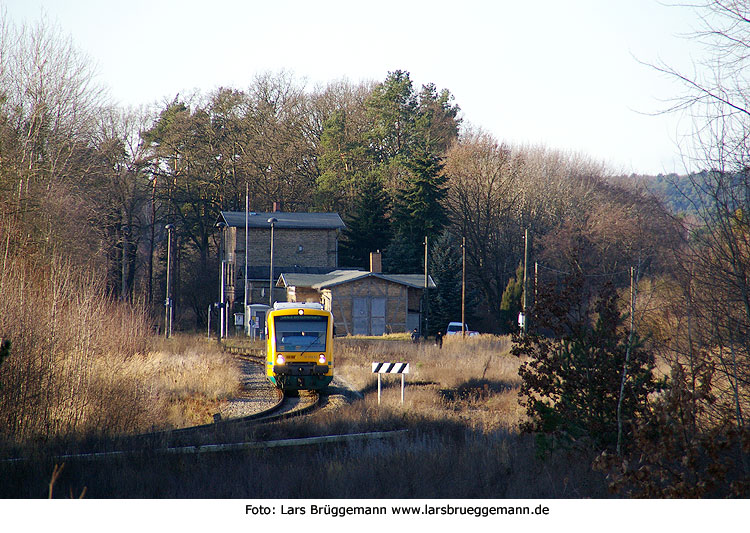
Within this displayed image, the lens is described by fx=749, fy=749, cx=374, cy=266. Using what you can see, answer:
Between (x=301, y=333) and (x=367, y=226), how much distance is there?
4171 centimetres

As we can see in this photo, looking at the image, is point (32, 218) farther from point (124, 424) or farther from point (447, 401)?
point (447, 401)

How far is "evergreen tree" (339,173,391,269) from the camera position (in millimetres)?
62719

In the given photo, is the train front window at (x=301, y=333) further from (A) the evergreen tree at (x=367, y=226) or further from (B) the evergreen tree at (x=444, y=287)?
(A) the evergreen tree at (x=367, y=226)

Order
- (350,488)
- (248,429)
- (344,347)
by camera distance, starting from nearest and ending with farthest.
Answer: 1. (350,488)
2. (248,429)
3. (344,347)

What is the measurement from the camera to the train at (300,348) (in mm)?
21438

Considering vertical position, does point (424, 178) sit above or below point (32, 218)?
above

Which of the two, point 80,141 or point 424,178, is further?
point 424,178

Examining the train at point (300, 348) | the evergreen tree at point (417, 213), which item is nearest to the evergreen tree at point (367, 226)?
the evergreen tree at point (417, 213)

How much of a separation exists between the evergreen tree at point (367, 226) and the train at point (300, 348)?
40.3 meters

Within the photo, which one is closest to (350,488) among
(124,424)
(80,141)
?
(124,424)

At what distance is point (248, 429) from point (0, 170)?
32.5 ft

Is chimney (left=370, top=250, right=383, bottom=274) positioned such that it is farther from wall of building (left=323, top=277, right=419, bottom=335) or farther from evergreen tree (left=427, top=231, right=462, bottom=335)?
evergreen tree (left=427, top=231, right=462, bottom=335)

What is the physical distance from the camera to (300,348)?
71.0 ft

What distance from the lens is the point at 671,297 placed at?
30.0 feet
